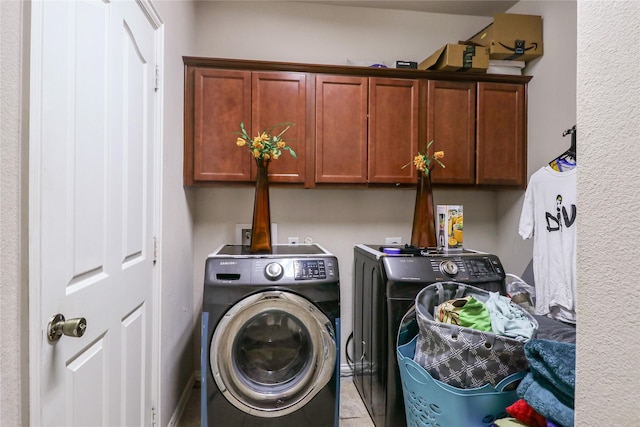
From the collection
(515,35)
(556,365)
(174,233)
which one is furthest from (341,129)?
(556,365)

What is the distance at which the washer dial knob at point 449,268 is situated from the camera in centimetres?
185

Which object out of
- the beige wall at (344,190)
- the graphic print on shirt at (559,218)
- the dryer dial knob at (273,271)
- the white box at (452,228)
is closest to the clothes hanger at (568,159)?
the graphic print on shirt at (559,218)

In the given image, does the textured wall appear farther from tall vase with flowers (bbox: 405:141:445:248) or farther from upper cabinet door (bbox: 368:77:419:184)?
upper cabinet door (bbox: 368:77:419:184)

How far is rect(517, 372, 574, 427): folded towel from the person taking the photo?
34.8 inches

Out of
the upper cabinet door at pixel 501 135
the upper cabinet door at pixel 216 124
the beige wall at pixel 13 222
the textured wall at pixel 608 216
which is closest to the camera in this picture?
the textured wall at pixel 608 216

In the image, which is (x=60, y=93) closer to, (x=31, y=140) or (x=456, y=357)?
(x=31, y=140)

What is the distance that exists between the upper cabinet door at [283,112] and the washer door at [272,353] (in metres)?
0.86

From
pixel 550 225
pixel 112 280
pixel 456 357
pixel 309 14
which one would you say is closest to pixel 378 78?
pixel 309 14

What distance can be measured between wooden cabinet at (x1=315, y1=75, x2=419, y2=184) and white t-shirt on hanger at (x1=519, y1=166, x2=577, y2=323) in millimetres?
753

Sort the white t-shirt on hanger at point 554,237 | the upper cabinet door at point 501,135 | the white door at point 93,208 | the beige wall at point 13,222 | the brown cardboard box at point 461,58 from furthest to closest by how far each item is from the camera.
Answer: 1. the upper cabinet door at point 501,135
2. the brown cardboard box at point 461,58
3. the white t-shirt on hanger at point 554,237
4. the white door at point 93,208
5. the beige wall at point 13,222

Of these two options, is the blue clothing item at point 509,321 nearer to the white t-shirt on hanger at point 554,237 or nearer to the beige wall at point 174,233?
the white t-shirt on hanger at point 554,237

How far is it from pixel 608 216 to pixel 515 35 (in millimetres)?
2236

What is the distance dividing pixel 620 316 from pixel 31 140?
3.89 feet

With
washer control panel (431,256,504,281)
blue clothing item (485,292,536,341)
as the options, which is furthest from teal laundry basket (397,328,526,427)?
washer control panel (431,256,504,281)
